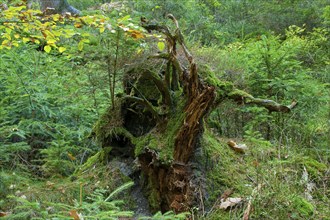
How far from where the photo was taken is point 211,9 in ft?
50.4

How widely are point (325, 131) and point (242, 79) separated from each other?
4.79 ft

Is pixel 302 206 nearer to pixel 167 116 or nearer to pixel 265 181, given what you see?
pixel 265 181

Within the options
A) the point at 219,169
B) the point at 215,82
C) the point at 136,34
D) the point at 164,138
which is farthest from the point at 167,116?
the point at 136,34

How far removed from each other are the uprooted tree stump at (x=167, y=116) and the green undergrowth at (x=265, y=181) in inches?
11.3

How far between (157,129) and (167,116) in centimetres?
20

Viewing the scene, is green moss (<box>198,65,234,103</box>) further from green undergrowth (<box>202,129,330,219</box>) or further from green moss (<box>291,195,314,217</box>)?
green moss (<box>291,195,314,217</box>)

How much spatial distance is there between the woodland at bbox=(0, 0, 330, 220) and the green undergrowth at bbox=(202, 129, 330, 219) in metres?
0.02

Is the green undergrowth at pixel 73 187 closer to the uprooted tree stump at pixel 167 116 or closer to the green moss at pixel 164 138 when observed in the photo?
the uprooted tree stump at pixel 167 116

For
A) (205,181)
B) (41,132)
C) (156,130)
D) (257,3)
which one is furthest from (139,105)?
(257,3)

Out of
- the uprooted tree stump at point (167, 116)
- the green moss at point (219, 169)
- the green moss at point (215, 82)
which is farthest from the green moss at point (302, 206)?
the green moss at point (215, 82)

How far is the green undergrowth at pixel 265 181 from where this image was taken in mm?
3799

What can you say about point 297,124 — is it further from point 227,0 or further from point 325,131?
point 227,0

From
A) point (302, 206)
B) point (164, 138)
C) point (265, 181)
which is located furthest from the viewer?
point (164, 138)

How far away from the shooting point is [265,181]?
400cm
